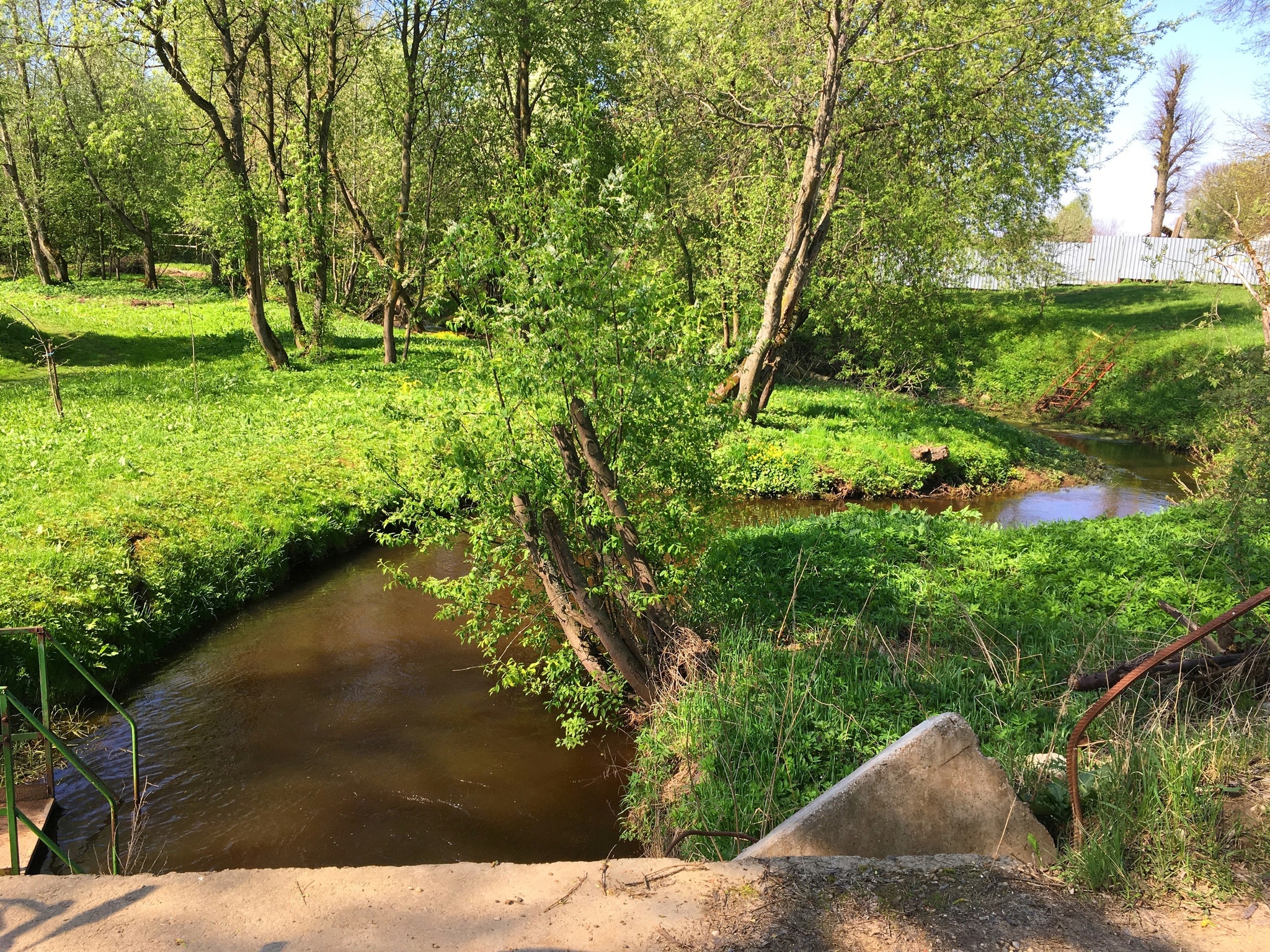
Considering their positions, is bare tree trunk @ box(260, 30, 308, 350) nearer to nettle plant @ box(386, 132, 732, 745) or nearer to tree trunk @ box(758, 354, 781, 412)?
tree trunk @ box(758, 354, 781, 412)

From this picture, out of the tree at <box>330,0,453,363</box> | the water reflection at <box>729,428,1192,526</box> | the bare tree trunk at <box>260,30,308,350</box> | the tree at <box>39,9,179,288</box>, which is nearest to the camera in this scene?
the water reflection at <box>729,428,1192,526</box>

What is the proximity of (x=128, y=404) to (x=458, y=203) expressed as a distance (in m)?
17.6

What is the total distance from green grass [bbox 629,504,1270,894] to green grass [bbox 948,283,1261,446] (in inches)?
536

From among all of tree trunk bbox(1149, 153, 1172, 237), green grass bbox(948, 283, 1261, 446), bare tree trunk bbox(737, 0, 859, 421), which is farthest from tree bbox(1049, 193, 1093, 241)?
bare tree trunk bbox(737, 0, 859, 421)

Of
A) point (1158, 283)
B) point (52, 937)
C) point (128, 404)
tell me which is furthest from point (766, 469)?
point (1158, 283)

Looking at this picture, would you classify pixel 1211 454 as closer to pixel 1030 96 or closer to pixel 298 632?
pixel 1030 96

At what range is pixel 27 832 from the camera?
5.73m

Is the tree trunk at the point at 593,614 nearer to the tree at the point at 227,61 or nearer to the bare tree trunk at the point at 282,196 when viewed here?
the tree at the point at 227,61

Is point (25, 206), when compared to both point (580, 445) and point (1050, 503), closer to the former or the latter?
point (580, 445)

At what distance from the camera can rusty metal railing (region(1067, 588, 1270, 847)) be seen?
11.6 feet

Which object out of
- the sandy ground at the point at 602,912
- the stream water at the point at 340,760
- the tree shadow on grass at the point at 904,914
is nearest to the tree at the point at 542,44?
the stream water at the point at 340,760

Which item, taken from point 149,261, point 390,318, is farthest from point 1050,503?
point 149,261

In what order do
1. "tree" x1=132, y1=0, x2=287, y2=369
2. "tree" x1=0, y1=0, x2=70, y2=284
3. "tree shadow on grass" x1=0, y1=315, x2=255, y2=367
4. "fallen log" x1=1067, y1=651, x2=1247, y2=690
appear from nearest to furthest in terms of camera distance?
"fallen log" x1=1067, y1=651, x2=1247, y2=690 → "tree" x1=132, y1=0, x2=287, y2=369 → "tree shadow on grass" x1=0, y1=315, x2=255, y2=367 → "tree" x1=0, y1=0, x2=70, y2=284

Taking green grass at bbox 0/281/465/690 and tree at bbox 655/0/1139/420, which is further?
tree at bbox 655/0/1139/420
